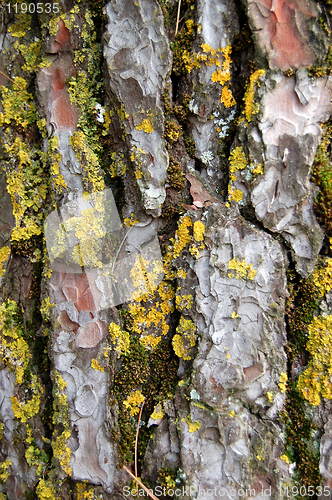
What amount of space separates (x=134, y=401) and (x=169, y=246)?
918mm

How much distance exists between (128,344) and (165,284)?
0.41 metres

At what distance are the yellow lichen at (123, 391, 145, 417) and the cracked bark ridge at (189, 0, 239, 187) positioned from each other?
4.26 ft

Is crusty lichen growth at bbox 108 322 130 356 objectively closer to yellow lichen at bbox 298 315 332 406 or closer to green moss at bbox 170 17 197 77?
yellow lichen at bbox 298 315 332 406

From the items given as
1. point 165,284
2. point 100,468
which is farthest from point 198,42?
point 100,468

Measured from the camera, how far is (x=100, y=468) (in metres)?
1.64

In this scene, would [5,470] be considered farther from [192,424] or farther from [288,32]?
[288,32]

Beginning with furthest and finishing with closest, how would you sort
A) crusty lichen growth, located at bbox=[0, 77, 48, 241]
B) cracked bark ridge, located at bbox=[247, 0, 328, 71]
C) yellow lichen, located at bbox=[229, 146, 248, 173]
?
crusty lichen growth, located at bbox=[0, 77, 48, 241]
yellow lichen, located at bbox=[229, 146, 248, 173]
cracked bark ridge, located at bbox=[247, 0, 328, 71]

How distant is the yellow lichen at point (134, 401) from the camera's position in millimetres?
1728

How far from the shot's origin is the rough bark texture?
1.57m

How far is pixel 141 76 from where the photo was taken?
1.62m

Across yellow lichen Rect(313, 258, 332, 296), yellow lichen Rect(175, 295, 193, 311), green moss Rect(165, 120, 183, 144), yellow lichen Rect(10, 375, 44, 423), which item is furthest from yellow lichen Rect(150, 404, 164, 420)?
green moss Rect(165, 120, 183, 144)

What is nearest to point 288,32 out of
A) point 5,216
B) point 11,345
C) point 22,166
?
point 22,166

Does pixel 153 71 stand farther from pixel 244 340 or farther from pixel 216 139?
pixel 244 340

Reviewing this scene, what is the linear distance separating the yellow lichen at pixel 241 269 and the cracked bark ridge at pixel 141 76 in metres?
0.55
